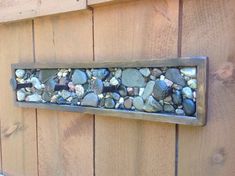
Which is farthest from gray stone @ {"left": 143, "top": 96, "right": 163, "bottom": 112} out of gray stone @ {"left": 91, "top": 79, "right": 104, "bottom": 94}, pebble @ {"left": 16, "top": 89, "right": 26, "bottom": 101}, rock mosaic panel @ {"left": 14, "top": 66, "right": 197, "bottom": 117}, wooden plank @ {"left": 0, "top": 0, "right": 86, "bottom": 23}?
pebble @ {"left": 16, "top": 89, "right": 26, "bottom": 101}

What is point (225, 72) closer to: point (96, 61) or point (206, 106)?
point (206, 106)

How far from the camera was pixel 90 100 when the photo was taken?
0.56 m

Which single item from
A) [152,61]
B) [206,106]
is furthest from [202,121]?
[152,61]

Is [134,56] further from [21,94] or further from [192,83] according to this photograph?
[21,94]

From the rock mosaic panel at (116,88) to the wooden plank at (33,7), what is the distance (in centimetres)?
13

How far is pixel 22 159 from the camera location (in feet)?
2.44

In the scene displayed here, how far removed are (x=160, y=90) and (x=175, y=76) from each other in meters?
0.04

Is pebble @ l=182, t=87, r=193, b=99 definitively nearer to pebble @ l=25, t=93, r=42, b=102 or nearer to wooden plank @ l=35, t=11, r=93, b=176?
wooden plank @ l=35, t=11, r=93, b=176

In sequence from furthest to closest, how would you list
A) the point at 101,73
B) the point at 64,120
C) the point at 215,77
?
1. the point at 64,120
2. the point at 101,73
3. the point at 215,77

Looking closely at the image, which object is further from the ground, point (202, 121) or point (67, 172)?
point (202, 121)

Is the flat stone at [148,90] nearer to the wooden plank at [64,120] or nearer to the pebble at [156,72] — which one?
the pebble at [156,72]

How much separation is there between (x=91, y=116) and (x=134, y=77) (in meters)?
0.16

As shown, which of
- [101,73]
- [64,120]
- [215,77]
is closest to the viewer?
[215,77]

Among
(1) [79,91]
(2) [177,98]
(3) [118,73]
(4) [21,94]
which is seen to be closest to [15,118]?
(4) [21,94]
